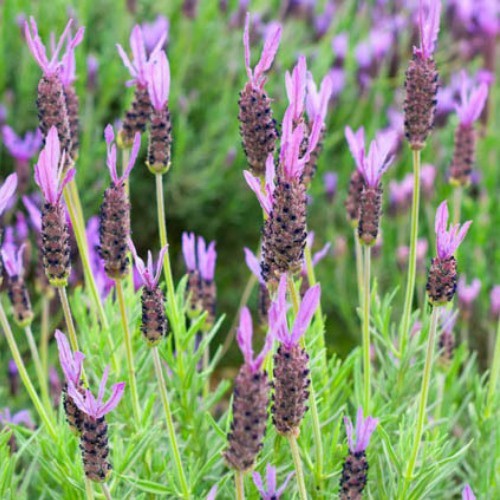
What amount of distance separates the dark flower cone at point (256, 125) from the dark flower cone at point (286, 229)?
13cm

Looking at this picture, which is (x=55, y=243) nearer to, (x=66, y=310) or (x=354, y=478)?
(x=66, y=310)

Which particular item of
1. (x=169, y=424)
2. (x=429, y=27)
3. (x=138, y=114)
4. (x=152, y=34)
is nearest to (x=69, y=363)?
(x=169, y=424)

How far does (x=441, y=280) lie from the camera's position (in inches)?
39.0

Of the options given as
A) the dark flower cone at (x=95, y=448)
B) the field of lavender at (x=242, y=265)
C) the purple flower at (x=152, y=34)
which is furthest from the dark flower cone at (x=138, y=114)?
the purple flower at (x=152, y=34)

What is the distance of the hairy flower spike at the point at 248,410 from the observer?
79 centimetres

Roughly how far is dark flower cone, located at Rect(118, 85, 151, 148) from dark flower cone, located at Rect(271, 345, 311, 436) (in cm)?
49

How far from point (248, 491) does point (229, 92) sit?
1794mm

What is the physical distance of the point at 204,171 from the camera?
8.99ft

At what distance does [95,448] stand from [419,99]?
0.56 m

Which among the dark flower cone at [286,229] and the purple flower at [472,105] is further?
the purple flower at [472,105]

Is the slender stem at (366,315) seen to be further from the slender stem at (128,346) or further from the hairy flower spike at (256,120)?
the slender stem at (128,346)

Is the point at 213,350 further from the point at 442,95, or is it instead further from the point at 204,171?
the point at 442,95

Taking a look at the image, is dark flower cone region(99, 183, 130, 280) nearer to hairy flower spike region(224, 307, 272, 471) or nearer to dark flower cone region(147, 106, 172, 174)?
dark flower cone region(147, 106, 172, 174)

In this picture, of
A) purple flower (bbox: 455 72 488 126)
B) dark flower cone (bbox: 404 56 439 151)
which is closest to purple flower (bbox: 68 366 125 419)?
dark flower cone (bbox: 404 56 439 151)
